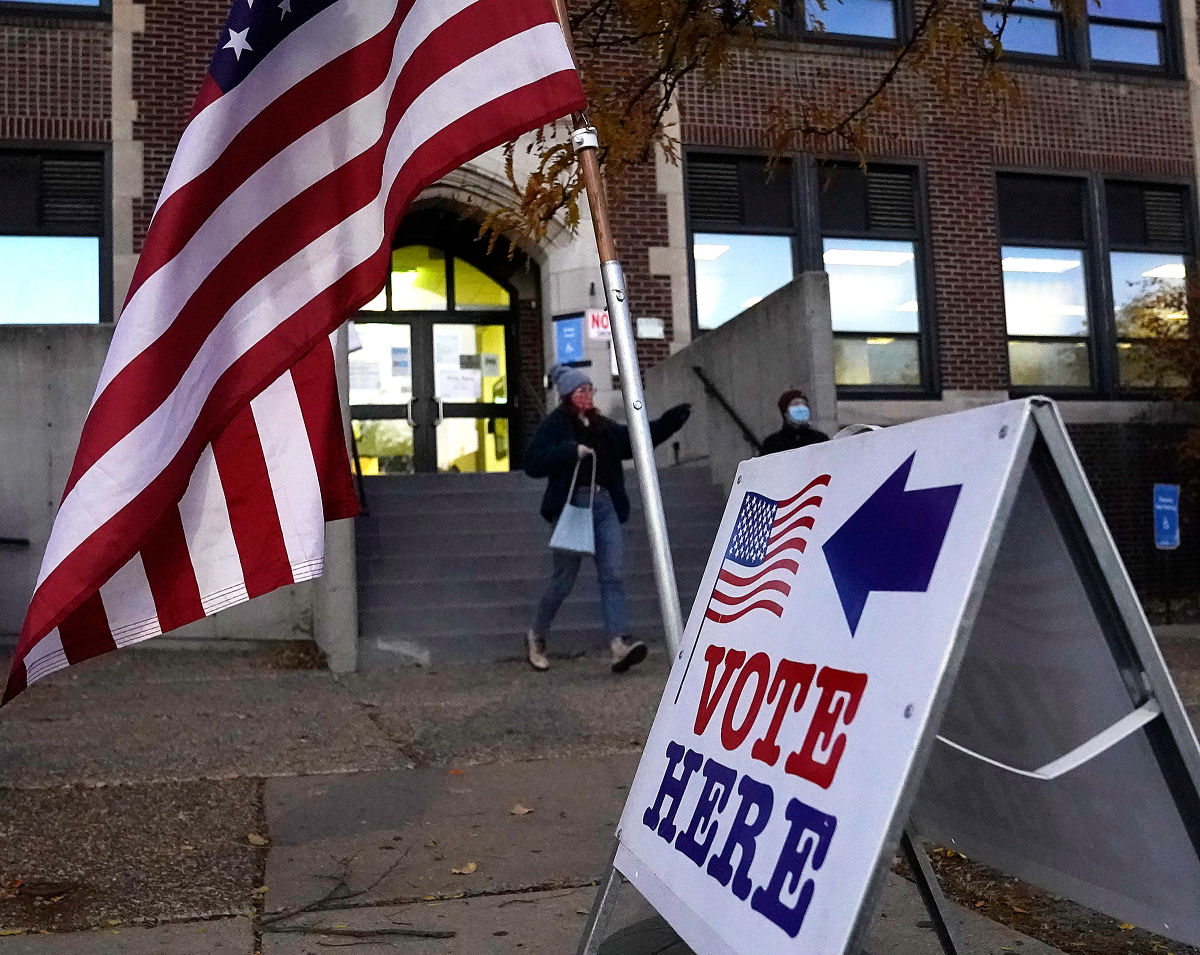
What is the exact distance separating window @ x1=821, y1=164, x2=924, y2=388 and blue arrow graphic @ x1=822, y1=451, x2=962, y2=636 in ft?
39.8

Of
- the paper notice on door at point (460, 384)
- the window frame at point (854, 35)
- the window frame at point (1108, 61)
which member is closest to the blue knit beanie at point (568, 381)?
the paper notice on door at point (460, 384)

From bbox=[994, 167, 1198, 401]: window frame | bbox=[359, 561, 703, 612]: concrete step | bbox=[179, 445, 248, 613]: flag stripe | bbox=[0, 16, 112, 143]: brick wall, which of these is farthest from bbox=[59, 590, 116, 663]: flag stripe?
bbox=[994, 167, 1198, 401]: window frame

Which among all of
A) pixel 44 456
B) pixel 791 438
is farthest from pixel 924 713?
pixel 44 456

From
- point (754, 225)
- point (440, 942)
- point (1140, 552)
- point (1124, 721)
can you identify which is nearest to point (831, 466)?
point (1124, 721)

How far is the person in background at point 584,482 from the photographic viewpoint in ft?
24.8

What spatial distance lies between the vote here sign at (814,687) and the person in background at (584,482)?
4.81 meters

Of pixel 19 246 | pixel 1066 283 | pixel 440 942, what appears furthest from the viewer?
pixel 1066 283

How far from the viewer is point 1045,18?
1487cm

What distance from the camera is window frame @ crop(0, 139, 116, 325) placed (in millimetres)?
12320

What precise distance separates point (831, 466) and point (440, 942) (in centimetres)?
183

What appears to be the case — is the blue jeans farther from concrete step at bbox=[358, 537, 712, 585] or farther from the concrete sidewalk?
concrete step at bbox=[358, 537, 712, 585]

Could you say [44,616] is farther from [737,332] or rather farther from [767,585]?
[737,332]

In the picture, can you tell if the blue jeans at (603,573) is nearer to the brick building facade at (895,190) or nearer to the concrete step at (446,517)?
the concrete step at (446,517)

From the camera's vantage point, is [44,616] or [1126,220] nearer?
[44,616]
